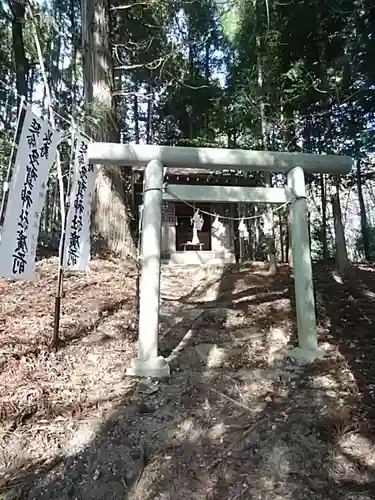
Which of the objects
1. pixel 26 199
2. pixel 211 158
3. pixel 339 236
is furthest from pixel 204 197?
pixel 339 236

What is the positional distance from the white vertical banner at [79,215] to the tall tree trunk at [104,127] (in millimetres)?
2504

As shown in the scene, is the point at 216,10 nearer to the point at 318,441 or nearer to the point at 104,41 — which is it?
the point at 104,41

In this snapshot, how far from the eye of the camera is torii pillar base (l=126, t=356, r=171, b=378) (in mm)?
3828

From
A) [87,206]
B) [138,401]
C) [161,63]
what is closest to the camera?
[138,401]

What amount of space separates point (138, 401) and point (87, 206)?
2295 millimetres

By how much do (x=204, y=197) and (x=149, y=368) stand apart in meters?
1.97

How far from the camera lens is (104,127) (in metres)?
7.03

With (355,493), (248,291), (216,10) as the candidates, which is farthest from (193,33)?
(355,493)

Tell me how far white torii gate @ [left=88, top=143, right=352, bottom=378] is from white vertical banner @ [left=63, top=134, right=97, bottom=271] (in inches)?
10.6

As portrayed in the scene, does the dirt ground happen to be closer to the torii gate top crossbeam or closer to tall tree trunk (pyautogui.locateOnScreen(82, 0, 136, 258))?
tall tree trunk (pyautogui.locateOnScreen(82, 0, 136, 258))

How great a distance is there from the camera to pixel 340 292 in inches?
266

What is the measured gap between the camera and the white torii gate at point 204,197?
3.99 meters

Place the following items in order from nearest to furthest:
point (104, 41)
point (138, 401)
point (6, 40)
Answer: point (138, 401) → point (104, 41) → point (6, 40)

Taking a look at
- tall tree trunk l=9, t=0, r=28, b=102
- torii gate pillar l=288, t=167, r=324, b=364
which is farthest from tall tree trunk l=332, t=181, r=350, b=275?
tall tree trunk l=9, t=0, r=28, b=102
